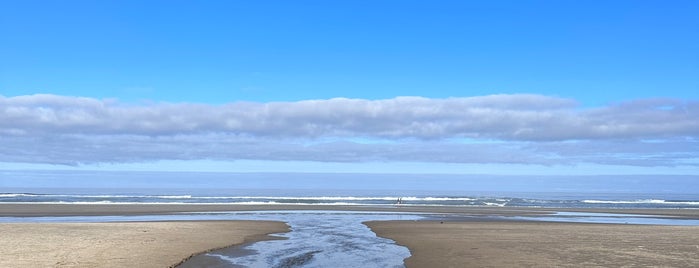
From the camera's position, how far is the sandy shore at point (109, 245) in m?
19.2

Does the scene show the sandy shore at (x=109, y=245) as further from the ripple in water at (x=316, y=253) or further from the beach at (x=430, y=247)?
the ripple in water at (x=316, y=253)

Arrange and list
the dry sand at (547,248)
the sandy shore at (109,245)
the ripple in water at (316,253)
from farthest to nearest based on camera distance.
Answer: the ripple in water at (316,253), the dry sand at (547,248), the sandy shore at (109,245)

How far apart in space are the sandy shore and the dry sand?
8.87 metres

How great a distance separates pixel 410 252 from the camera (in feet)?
81.7

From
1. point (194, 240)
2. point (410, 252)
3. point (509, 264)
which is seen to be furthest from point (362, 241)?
point (509, 264)

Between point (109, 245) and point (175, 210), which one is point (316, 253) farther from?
point (175, 210)

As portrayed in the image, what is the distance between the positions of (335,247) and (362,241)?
11.4 ft

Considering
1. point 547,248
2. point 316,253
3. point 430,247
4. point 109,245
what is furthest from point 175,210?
point 547,248

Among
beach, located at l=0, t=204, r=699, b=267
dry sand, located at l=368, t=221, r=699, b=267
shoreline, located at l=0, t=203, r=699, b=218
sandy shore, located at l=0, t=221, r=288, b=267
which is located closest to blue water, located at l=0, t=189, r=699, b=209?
shoreline, located at l=0, t=203, r=699, b=218

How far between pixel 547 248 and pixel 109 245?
18618 mm

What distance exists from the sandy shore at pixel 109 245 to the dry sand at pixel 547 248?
29.1ft

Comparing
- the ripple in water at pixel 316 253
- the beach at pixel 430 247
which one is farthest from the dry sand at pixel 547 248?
the ripple in water at pixel 316 253

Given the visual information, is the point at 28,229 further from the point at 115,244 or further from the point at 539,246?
the point at 539,246

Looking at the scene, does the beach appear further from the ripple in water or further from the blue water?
the blue water
